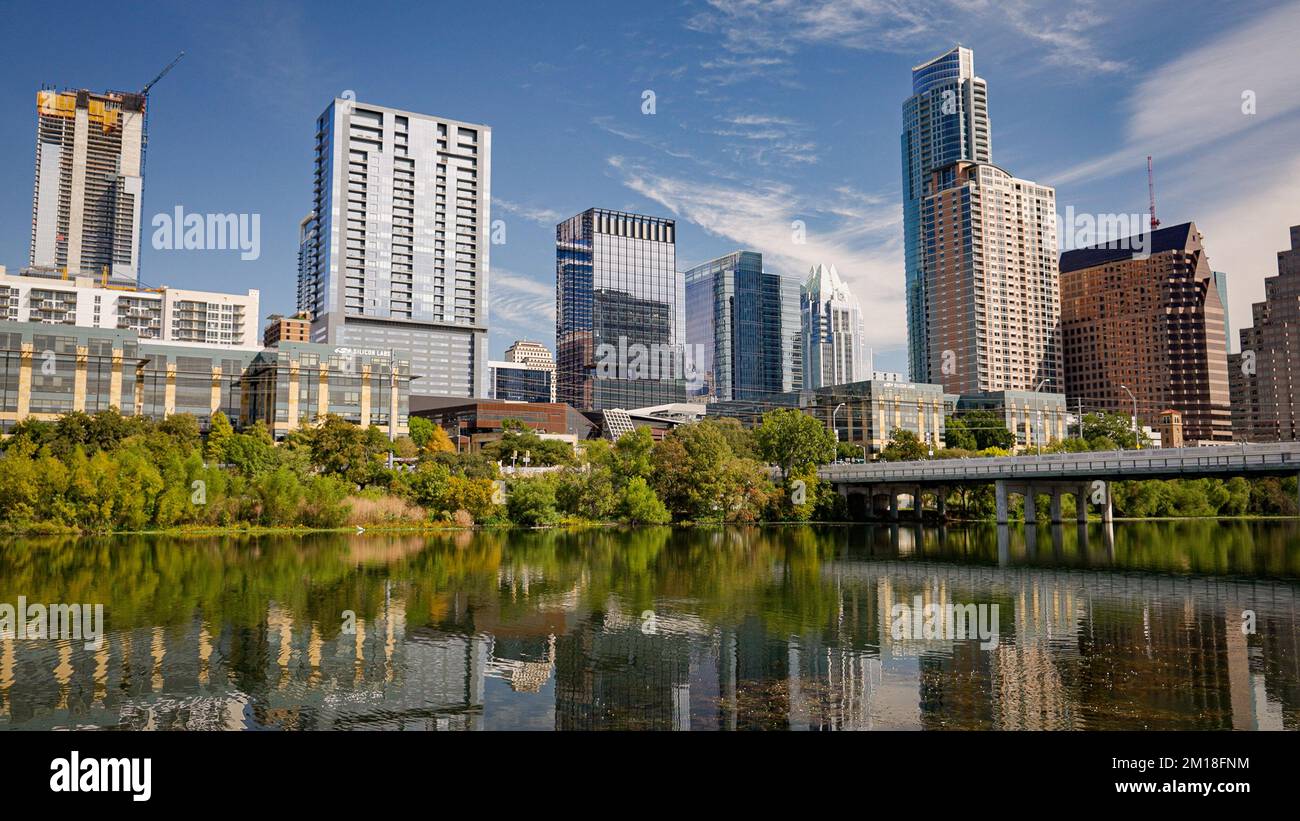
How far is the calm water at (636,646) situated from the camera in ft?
66.7

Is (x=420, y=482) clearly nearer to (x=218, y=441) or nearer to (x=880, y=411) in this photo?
(x=218, y=441)

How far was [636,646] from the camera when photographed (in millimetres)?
28125

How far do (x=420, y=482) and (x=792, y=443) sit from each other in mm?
50332

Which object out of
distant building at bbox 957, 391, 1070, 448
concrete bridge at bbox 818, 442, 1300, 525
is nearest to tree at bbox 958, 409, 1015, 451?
distant building at bbox 957, 391, 1070, 448

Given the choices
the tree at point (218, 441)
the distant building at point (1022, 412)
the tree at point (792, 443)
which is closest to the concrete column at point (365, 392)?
the tree at point (218, 441)

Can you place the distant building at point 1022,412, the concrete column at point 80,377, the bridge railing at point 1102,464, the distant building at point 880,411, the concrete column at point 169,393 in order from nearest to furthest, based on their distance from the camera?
the bridge railing at point 1102,464 < the concrete column at point 80,377 < the concrete column at point 169,393 < the distant building at point 880,411 < the distant building at point 1022,412

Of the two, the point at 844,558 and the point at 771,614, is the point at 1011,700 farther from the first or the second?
the point at 844,558

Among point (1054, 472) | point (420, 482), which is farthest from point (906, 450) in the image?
point (420, 482)

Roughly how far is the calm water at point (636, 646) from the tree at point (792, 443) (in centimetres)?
5886

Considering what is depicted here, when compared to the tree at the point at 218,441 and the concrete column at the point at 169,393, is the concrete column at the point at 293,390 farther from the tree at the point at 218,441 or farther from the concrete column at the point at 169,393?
the tree at the point at 218,441

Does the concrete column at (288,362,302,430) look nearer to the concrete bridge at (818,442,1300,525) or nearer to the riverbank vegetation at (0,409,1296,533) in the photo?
the riverbank vegetation at (0,409,1296,533)
